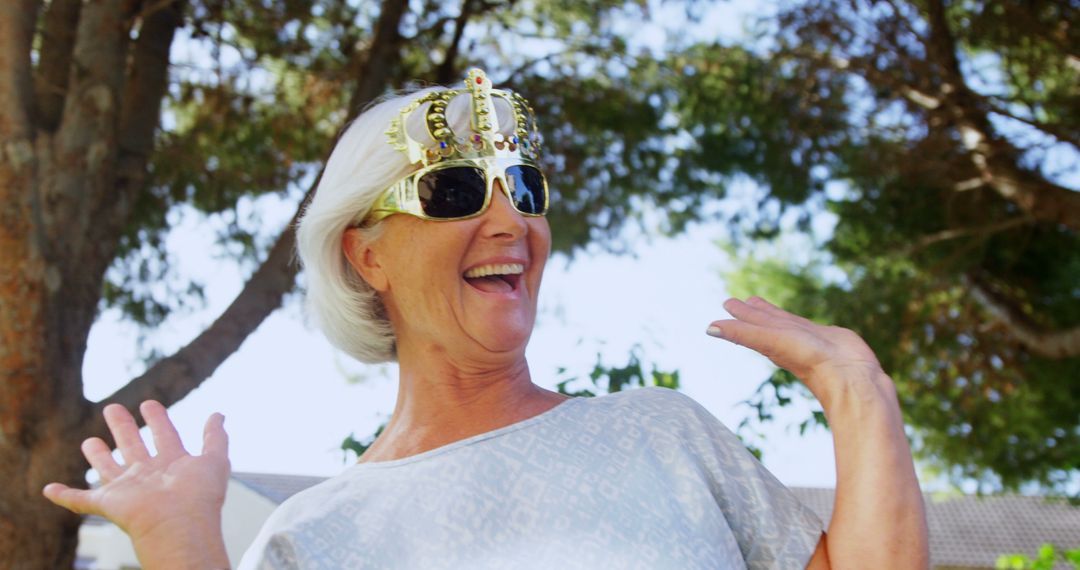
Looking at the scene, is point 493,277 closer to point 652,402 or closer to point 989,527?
point 652,402

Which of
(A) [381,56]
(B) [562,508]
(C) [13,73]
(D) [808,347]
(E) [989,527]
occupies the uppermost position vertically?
(A) [381,56]

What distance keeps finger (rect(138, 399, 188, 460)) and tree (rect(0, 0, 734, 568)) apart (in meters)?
3.14

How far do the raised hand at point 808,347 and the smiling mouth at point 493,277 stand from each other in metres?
0.39

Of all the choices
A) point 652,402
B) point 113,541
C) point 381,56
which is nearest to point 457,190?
point 652,402

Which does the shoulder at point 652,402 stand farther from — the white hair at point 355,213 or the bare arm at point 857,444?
the white hair at point 355,213

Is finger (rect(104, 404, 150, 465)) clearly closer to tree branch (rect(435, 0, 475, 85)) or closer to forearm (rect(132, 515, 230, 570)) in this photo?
forearm (rect(132, 515, 230, 570))

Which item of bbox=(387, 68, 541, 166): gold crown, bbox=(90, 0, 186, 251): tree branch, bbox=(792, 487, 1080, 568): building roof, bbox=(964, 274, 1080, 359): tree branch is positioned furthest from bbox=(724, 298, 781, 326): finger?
bbox=(792, 487, 1080, 568): building roof

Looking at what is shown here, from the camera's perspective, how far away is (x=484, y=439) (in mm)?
2002

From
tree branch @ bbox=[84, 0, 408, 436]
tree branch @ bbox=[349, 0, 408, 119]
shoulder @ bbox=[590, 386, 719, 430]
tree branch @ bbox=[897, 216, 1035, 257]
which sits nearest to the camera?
shoulder @ bbox=[590, 386, 719, 430]

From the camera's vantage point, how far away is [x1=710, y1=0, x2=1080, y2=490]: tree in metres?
8.01

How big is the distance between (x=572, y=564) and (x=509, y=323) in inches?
17.5

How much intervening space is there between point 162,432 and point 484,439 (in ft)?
1.68

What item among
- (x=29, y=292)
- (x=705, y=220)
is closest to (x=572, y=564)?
(x=29, y=292)

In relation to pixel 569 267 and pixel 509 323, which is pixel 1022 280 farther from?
pixel 509 323
